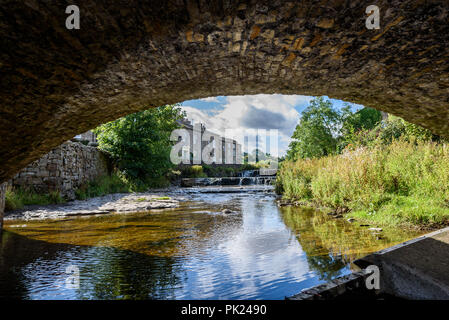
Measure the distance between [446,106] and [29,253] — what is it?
18.8 feet

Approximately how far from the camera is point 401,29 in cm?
195

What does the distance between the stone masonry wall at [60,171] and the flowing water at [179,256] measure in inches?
132

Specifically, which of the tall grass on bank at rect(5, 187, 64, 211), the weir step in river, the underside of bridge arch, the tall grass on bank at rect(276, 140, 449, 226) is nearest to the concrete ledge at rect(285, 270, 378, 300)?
the underside of bridge arch

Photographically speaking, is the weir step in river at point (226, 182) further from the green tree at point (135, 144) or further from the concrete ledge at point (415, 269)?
the concrete ledge at point (415, 269)

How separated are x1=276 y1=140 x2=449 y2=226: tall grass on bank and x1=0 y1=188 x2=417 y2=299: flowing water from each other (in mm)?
733

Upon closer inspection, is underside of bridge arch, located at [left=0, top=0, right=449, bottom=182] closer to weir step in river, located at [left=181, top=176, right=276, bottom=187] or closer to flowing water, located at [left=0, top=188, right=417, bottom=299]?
flowing water, located at [left=0, top=188, right=417, bottom=299]

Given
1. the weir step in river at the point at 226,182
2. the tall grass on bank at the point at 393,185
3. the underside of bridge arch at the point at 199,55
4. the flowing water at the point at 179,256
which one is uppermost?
the underside of bridge arch at the point at 199,55

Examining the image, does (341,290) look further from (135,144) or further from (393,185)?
(135,144)

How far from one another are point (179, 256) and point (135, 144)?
11.8 metres

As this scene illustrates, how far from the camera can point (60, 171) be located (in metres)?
9.56

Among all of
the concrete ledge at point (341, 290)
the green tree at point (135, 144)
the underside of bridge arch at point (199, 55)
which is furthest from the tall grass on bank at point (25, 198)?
the concrete ledge at point (341, 290)

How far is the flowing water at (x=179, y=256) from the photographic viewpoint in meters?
2.66

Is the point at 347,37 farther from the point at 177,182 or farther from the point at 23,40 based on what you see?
the point at 177,182
